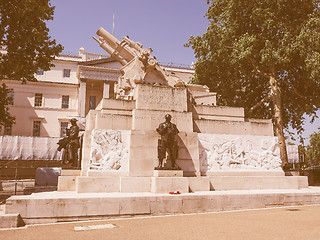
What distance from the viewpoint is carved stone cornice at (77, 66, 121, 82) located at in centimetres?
5129

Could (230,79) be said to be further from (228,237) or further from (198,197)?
(228,237)

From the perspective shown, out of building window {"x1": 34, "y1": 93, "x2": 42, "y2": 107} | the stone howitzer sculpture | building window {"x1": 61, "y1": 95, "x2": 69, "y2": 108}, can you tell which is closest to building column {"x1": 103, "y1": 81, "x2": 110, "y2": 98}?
building window {"x1": 61, "y1": 95, "x2": 69, "y2": 108}

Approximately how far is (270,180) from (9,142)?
34.8m

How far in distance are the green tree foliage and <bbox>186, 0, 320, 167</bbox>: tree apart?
41849 millimetres

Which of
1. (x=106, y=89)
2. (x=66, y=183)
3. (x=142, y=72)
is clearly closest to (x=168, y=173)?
(x=66, y=183)

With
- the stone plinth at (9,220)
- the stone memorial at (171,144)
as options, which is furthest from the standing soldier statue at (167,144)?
the stone plinth at (9,220)

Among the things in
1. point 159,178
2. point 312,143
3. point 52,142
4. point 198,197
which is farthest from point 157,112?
point 312,143

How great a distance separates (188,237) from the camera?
6492 millimetres

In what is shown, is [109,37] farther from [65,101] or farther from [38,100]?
[38,100]

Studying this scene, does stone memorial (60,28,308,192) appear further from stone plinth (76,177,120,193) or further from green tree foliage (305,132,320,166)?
green tree foliage (305,132,320,166)

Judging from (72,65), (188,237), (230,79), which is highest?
(72,65)

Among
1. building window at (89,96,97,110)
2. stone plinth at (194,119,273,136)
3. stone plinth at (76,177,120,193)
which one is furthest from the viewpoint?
building window at (89,96,97,110)

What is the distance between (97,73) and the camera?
5262 centimetres

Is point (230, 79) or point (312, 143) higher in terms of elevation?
point (230, 79)
